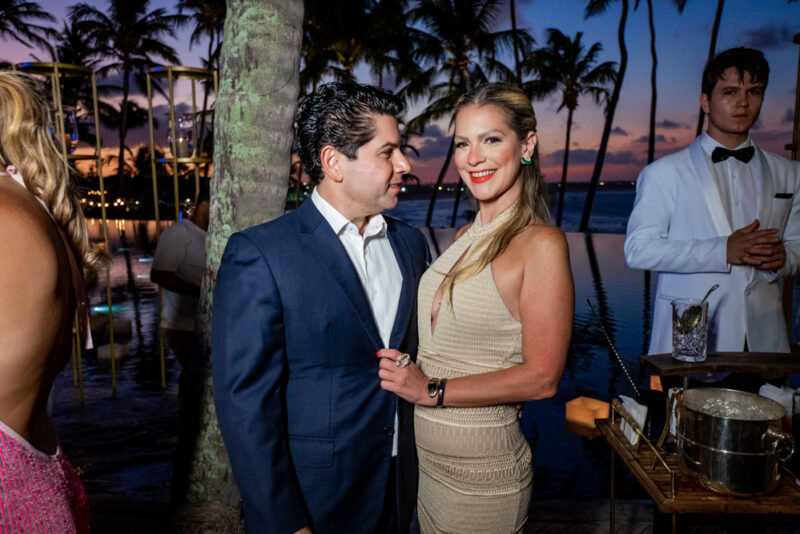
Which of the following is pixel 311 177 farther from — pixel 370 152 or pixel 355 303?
pixel 355 303

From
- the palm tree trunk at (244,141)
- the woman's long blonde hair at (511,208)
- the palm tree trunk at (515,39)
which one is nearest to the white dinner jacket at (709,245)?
the woman's long blonde hair at (511,208)

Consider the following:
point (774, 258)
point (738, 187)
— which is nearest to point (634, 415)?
point (774, 258)

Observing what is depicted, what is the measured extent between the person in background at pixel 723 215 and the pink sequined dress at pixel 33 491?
2281mm

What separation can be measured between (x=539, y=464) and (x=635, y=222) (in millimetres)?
2545

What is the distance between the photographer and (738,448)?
1.51m

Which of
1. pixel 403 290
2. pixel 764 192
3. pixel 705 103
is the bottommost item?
pixel 403 290

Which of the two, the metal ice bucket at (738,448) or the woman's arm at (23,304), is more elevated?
the woman's arm at (23,304)

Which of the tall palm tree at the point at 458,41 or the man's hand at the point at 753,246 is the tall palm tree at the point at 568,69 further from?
the man's hand at the point at 753,246

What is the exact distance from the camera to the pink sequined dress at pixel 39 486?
4.49ft

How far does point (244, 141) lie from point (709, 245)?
2.15 m

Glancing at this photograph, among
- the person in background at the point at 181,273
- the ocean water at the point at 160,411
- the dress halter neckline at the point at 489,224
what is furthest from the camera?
the person in background at the point at 181,273

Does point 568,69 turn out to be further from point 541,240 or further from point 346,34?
point 541,240

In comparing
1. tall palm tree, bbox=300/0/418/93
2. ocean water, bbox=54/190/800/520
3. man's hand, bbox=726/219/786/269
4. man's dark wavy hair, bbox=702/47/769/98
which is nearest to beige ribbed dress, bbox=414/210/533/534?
man's hand, bbox=726/219/786/269

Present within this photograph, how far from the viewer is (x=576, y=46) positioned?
27484 mm
